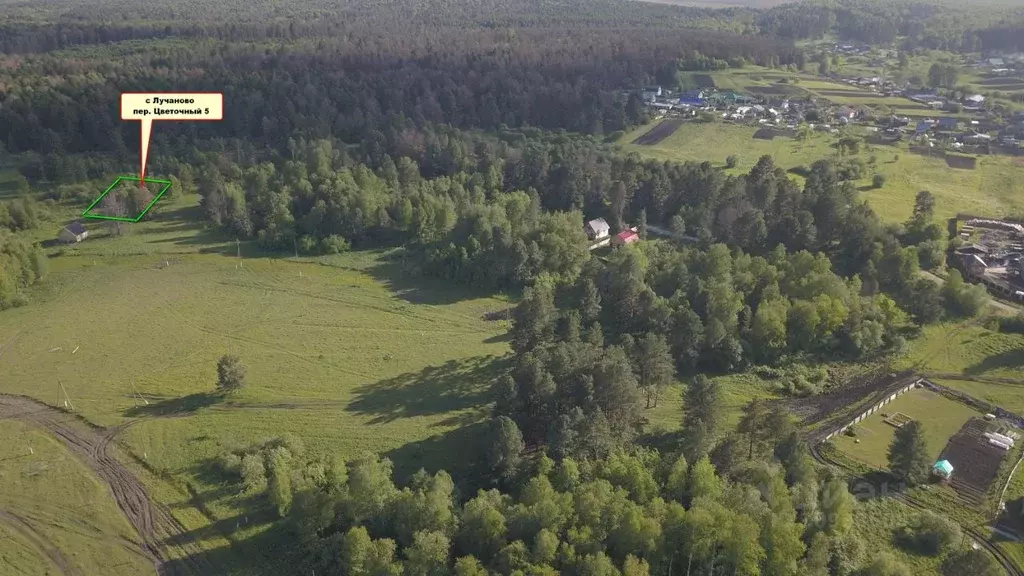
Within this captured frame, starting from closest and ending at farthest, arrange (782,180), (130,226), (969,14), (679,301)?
(679,301), (782,180), (130,226), (969,14)

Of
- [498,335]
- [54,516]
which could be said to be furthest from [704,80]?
[54,516]

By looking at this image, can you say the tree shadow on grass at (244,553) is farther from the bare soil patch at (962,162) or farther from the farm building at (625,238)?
the bare soil patch at (962,162)

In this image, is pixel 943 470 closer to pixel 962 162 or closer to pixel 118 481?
pixel 118 481

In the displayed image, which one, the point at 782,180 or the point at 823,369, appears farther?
the point at 782,180

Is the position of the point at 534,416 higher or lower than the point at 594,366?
lower

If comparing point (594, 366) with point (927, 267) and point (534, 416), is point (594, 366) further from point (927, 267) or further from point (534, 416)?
point (927, 267)

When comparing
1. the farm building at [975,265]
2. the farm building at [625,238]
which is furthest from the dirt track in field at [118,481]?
the farm building at [975,265]

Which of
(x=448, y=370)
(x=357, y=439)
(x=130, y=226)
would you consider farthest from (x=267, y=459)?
(x=130, y=226)
